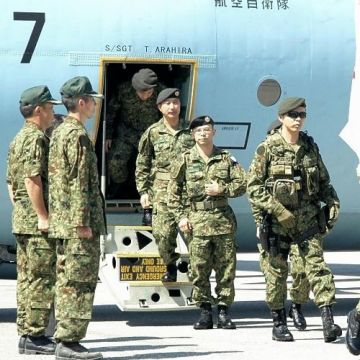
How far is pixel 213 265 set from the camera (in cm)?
1101

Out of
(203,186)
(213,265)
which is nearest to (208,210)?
(203,186)

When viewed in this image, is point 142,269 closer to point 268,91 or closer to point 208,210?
point 208,210

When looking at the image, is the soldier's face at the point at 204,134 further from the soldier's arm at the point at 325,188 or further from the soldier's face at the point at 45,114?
the soldier's face at the point at 45,114

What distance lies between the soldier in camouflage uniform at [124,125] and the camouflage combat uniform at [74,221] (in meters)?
3.11

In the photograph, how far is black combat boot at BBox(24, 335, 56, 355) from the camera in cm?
940

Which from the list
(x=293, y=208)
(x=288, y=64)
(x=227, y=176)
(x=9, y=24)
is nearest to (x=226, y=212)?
(x=227, y=176)

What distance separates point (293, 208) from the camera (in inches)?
395

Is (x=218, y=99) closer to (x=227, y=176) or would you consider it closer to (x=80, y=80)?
(x=227, y=176)

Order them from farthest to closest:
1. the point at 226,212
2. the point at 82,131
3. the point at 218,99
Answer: the point at 218,99 < the point at 226,212 < the point at 82,131

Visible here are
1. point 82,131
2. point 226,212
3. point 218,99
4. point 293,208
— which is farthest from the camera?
point 218,99

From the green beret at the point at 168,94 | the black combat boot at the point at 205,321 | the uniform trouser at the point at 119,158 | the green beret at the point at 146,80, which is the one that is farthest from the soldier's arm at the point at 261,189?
the uniform trouser at the point at 119,158

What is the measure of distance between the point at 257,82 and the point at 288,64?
367mm

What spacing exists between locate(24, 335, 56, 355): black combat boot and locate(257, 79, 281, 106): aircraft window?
3618mm

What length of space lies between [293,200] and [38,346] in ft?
7.99
